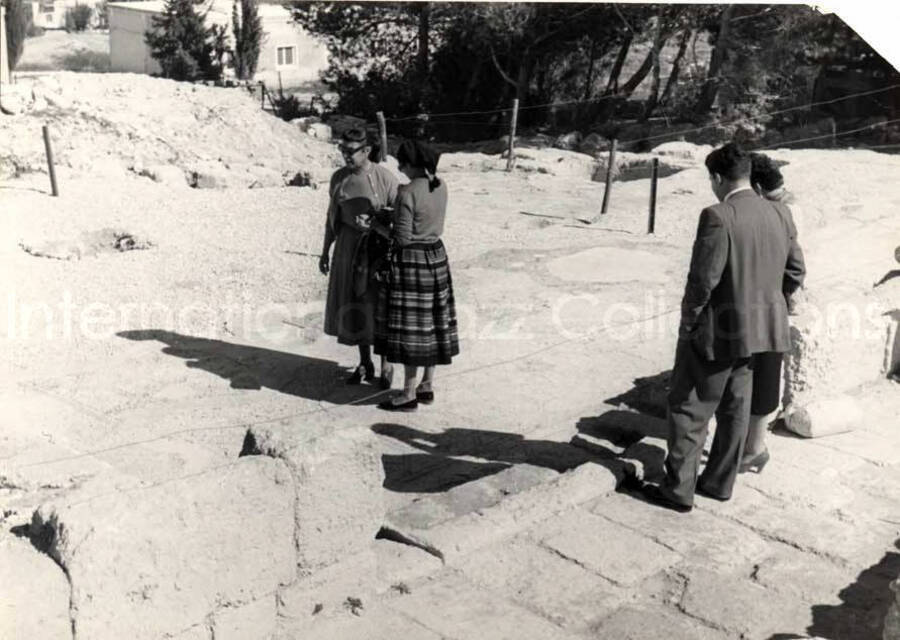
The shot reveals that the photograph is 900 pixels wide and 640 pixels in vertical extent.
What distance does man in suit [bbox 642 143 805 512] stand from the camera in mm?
4766

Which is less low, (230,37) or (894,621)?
(230,37)

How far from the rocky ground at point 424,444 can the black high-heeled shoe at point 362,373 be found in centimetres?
11

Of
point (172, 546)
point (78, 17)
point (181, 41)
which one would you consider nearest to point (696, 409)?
point (172, 546)

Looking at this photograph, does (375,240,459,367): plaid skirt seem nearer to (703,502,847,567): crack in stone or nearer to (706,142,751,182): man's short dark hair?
(706,142,751,182): man's short dark hair

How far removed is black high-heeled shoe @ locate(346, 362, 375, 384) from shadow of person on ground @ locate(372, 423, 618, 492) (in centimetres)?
86

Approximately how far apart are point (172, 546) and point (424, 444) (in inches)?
121

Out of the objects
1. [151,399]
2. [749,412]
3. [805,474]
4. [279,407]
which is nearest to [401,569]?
[749,412]

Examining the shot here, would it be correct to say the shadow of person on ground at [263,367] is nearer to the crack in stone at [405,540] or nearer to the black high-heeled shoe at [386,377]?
the black high-heeled shoe at [386,377]

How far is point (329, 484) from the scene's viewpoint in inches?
147

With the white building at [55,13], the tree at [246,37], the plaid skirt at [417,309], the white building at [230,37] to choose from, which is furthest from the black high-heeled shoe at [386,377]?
the white building at [55,13]

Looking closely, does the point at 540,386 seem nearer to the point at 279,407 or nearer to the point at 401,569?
the point at 279,407

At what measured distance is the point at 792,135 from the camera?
20.9 m

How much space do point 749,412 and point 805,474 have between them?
0.55 meters

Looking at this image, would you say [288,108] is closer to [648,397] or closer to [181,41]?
[181,41]
